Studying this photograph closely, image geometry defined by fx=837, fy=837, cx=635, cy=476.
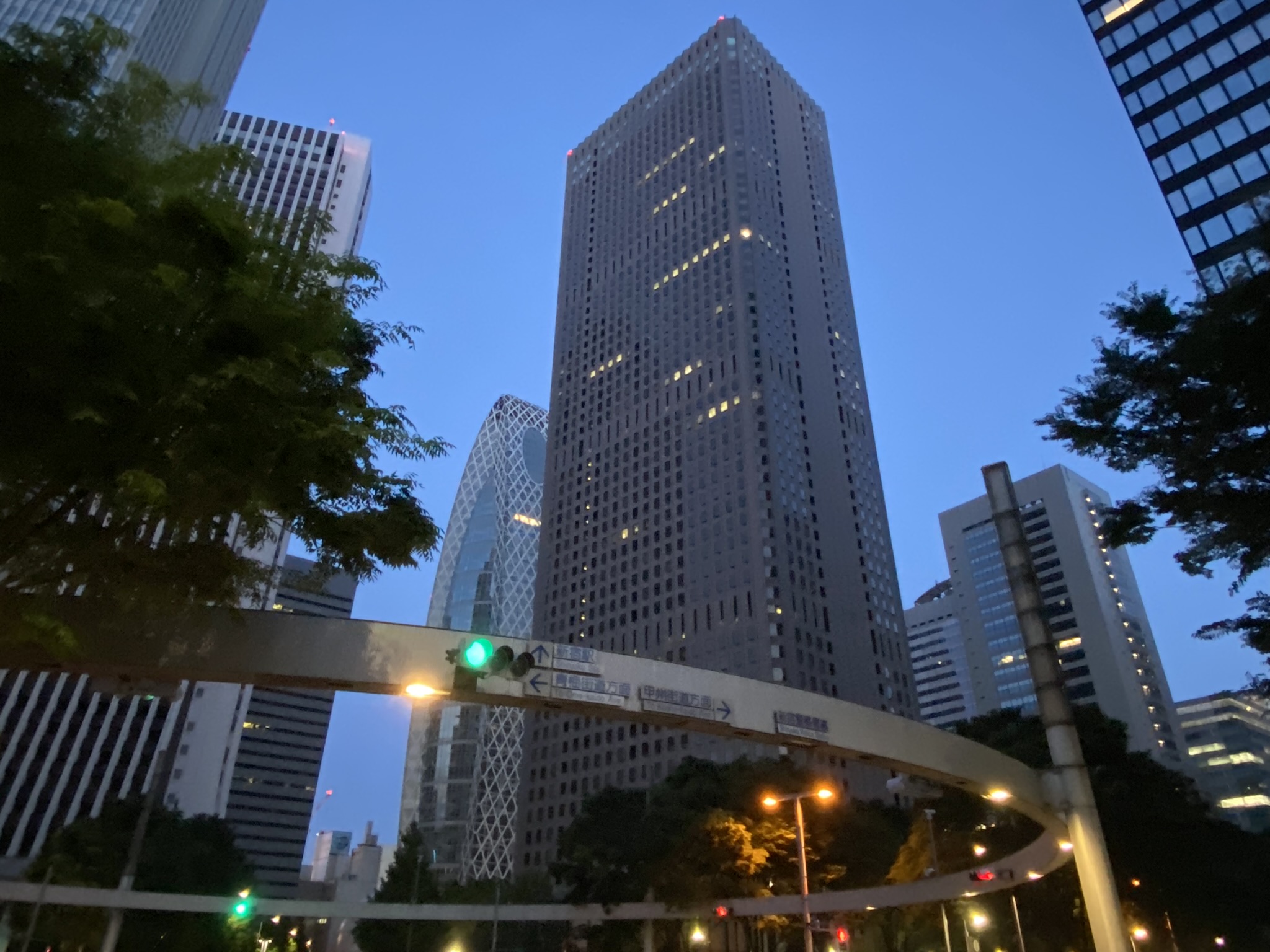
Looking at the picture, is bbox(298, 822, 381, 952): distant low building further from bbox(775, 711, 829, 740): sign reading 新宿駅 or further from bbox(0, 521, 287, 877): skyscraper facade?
bbox(775, 711, 829, 740): sign reading 新宿駅

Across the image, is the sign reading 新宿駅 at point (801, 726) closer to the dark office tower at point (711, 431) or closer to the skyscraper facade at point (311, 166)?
the dark office tower at point (711, 431)

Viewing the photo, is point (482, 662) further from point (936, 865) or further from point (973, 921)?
point (973, 921)

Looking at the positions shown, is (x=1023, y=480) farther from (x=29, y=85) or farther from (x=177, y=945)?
(x=29, y=85)

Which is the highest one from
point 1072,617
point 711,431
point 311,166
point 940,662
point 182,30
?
point 311,166

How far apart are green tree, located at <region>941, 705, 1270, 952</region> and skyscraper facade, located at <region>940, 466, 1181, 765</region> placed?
288ft

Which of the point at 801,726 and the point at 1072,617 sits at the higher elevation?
the point at 1072,617

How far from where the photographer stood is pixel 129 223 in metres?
8.04

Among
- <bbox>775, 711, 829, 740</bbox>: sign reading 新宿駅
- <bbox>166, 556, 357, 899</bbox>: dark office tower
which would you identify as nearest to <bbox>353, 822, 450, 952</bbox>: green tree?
<bbox>775, 711, 829, 740</bbox>: sign reading 新宿駅

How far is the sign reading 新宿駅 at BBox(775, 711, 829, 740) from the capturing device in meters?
13.5

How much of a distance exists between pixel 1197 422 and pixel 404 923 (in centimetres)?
6272

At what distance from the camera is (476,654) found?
8.82m

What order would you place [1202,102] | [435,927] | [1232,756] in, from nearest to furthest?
[1202,102] → [435,927] → [1232,756]

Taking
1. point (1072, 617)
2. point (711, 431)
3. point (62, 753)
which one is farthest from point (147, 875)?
point (1072, 617)

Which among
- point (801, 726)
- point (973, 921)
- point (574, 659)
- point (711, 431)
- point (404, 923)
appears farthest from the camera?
point (711, 431)
